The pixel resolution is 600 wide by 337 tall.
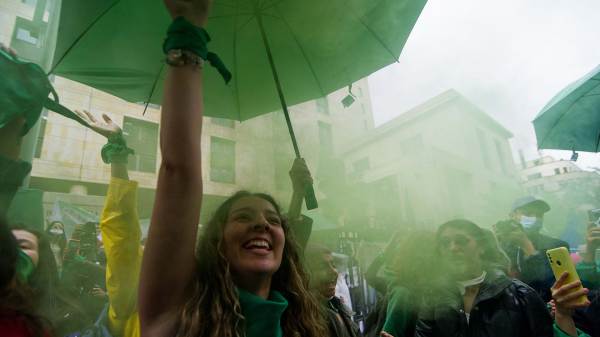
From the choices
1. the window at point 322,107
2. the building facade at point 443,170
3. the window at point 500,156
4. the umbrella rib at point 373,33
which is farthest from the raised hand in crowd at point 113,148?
the window at point 322,107

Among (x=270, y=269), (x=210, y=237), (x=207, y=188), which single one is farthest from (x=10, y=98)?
(x=207, y=188)

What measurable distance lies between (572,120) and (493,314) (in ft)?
9.60

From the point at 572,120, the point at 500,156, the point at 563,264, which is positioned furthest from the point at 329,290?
the point at 500,156

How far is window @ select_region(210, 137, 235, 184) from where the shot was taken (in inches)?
561

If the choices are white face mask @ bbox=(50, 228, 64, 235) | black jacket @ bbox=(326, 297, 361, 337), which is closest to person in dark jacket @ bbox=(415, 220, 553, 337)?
black jacket @ bbox=(326, 297, 361, 337)

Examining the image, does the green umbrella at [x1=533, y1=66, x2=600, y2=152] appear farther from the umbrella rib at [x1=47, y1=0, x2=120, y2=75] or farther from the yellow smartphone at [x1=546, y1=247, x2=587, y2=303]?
the umbrella rib at [x1=47, y1=0, x2=120, y2=75]

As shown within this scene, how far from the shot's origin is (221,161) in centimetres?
1451

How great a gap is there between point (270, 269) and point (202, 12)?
93cm

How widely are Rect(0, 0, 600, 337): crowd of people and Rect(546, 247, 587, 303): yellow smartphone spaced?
0.08ft

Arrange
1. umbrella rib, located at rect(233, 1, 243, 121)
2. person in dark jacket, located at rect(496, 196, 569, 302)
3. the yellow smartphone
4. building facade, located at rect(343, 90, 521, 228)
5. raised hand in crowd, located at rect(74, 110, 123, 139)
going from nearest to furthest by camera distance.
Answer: the yellow smartphone
raised hand in crowd, located at rect(74, 110, 123, 139)
umbrella rib, located at rect(233, 1, 243, 121)
person in dark jacket, located at rect(496, 196, 569, 302)
building facade, located at rect(343, 90, 521, 228)

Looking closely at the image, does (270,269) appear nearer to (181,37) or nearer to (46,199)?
(181,37)

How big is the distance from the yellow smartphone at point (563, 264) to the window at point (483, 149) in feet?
28.3

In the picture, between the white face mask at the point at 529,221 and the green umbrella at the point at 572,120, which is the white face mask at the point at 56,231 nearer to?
the white face mask at the point at 529,221

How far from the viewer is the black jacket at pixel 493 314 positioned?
1.89m
